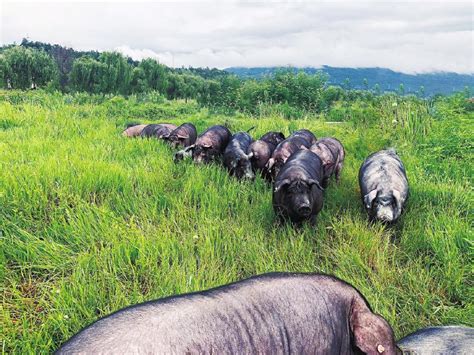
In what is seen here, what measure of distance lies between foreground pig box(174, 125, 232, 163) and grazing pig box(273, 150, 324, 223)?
2.18 meters

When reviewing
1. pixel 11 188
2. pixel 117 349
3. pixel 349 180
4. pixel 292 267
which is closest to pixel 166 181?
pixel 11 188

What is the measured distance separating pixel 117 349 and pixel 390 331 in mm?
1566

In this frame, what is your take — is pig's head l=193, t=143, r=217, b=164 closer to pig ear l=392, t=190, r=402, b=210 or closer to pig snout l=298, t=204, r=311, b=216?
pig snout l=298, t=204, r=311, b=216

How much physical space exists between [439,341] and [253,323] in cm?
145

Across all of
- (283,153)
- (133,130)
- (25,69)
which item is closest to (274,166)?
(283,153)

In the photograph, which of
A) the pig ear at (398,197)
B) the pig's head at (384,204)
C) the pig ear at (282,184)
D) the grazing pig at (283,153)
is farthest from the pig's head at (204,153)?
the pig ear at (398,197)

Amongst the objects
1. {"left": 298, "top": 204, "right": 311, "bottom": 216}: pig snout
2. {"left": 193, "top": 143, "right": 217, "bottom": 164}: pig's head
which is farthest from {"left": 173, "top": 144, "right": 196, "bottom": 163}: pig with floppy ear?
{"left": 298, "top": 204, "right": 311, "bottom": 216}: pig snout

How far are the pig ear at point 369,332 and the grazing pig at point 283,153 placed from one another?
3.77m

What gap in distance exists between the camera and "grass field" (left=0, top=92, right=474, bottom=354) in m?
3.11

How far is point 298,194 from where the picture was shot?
4734 mm

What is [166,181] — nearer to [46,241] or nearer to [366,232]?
[46,241]

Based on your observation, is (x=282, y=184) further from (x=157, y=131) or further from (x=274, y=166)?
(x=157, y=131)

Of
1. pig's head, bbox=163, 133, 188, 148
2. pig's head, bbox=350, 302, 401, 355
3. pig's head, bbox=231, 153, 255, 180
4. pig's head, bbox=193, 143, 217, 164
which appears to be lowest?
pig's head, bbox=350, 302, 401, 355

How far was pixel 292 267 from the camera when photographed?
3.73 metres
